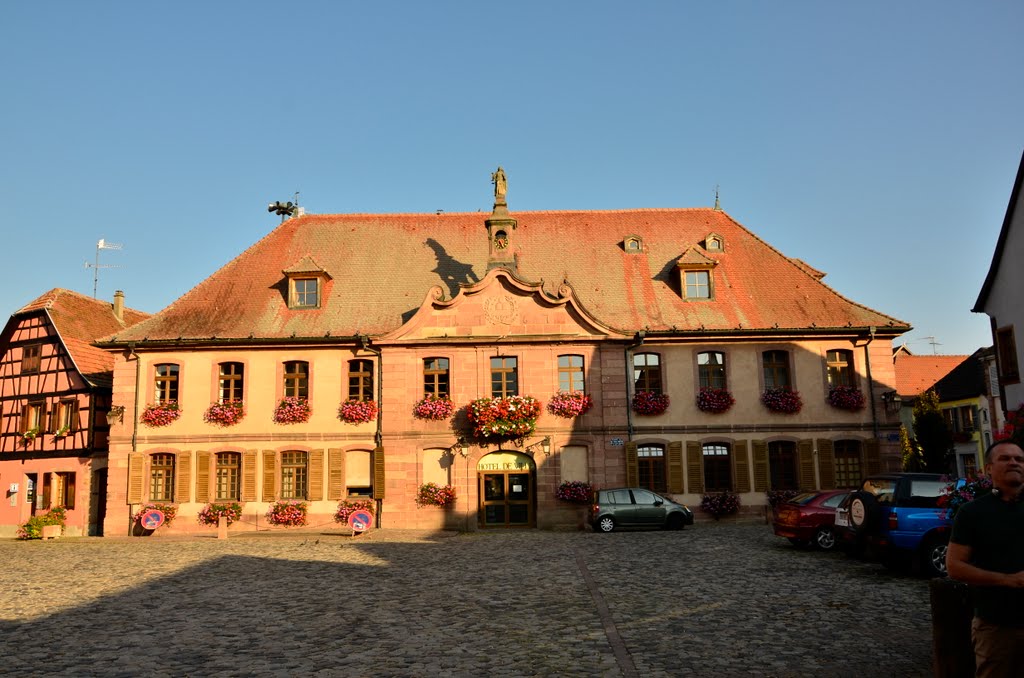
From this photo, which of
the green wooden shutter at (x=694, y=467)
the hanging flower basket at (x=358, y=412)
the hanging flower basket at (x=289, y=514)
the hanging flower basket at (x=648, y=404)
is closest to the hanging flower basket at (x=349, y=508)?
the hanging flower basket at (x=289, y=514)

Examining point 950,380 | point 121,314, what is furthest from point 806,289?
point 121,314

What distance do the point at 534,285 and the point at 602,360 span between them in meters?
3.37

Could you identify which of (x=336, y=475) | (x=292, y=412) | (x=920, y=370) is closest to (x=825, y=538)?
(x=336, y=475)

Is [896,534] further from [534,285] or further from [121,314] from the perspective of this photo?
[121,314]

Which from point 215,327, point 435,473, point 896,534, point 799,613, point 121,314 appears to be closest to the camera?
point 799,613

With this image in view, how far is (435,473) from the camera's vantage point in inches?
1061

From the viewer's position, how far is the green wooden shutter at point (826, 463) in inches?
1069

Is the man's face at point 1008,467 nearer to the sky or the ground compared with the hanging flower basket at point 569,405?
nearer to the ground

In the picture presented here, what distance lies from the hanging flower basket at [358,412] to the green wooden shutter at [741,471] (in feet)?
39.2

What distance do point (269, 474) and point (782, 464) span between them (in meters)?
17.0

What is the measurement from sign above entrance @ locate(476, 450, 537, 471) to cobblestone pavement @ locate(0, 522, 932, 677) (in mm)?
7088

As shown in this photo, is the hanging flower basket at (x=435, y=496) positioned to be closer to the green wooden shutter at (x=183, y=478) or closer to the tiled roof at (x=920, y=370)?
the green wooden shutter at (x=183, y=478)

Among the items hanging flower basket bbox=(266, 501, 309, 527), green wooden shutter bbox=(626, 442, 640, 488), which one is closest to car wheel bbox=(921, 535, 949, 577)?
green wooden shutter bbox=(626, 442, 640, 488)

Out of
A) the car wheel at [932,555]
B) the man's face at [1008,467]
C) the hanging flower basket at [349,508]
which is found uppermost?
the man's face at [1008,467]
